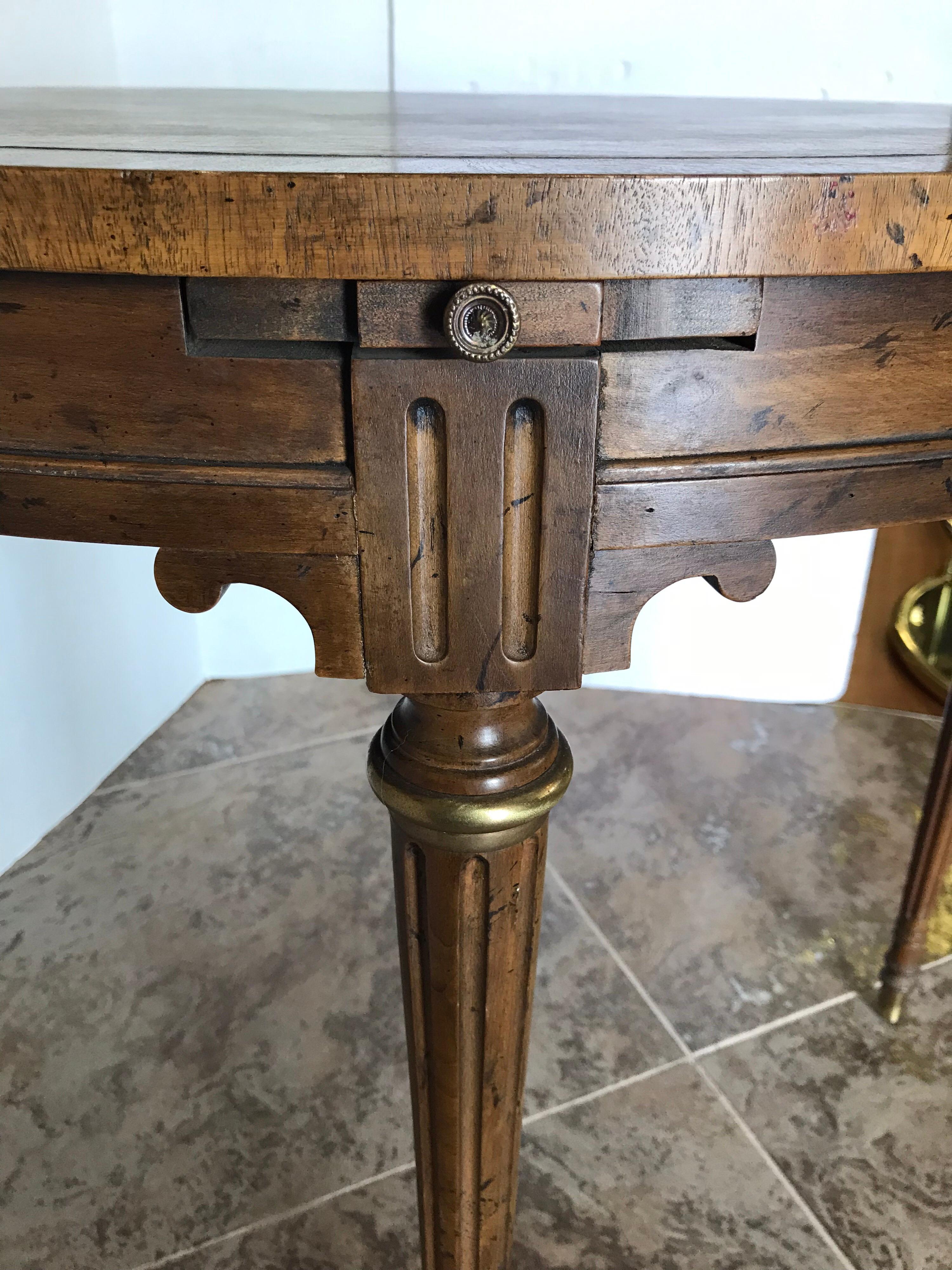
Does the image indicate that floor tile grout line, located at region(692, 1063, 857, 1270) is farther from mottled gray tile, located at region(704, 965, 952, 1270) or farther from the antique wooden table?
the antique wooden table

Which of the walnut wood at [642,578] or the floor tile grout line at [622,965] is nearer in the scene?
the walnut wood at [642,578]

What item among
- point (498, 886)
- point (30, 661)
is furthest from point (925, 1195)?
point (30, 661)

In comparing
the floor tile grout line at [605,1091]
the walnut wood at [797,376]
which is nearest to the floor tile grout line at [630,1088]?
the floor tile grout line at [605,1091]

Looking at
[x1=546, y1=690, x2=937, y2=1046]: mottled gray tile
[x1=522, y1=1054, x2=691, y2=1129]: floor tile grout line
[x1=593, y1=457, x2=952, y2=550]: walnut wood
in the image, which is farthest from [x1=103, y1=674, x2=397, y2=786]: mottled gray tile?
[x1=593, y1=457, x2=952, y2=550]: walnut wood

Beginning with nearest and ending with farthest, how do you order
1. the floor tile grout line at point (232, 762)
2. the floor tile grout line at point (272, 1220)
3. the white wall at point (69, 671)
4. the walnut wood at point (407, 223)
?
the walnut wood at point (407, 223) < the floor tile grout line at point (272, 1220) < the white wall at point (69, 671) < the floor tile grout line at point (232, 762)

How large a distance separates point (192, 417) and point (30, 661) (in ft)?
3.22

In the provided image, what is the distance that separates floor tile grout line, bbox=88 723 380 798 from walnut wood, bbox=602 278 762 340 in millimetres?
1218

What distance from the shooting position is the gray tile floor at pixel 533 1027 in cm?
90

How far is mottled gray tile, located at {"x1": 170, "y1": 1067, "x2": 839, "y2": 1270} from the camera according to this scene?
870 mm

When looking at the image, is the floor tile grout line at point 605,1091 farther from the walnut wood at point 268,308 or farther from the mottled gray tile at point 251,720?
the walnut wood at point 268,308

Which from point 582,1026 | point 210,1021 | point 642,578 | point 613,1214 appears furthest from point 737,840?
point 642,578

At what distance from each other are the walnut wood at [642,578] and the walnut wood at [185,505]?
11cm

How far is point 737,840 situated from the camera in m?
1.37

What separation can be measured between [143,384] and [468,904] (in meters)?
0.30
